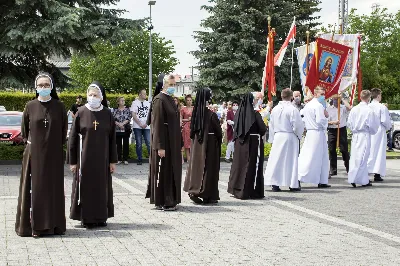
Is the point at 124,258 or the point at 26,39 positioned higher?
the point at 26,39

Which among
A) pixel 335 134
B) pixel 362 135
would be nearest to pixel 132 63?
pixel 335 134

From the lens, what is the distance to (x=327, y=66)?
18891 mm

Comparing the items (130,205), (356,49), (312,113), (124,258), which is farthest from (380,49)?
(124,258)

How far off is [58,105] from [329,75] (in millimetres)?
10920

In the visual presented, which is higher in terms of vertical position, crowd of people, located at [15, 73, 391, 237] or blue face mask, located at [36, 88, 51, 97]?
blue face mask, located at [36, 88, 51, 97]

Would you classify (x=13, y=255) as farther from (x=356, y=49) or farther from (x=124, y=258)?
(x=356, y=49)

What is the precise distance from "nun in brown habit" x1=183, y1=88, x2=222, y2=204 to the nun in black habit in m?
0.82

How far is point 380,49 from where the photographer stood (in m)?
65.4

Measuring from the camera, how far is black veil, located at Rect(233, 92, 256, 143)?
13.5 meters

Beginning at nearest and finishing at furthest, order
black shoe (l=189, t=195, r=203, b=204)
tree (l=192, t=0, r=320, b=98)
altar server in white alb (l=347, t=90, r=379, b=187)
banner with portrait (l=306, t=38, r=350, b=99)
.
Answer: black shoe (l=189, t=195, r=203, b=204), altar server in white alb (l=347, t=90, r=379, b=187), banner with portrait (l=306, t=38, r=350, b=99), tree (l=192, t=0, r=320, b=98)

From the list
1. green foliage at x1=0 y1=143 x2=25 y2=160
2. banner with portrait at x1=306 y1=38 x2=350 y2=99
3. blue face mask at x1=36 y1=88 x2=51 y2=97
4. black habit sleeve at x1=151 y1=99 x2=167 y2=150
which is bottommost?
green foliage at x1=0 y1=143 x2=25 y2=160

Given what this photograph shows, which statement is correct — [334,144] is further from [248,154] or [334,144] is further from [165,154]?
[165,154]

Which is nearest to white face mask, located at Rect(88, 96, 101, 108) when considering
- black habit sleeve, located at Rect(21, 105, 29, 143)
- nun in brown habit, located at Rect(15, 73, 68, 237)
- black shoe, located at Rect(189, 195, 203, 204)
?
nun in brown habit, located at Rect(15, 73, 68, 237)

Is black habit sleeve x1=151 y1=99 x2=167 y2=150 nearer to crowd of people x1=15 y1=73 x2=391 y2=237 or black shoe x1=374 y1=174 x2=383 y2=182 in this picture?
crowd of people x1=15 y1=73 x2=391 y2=237
